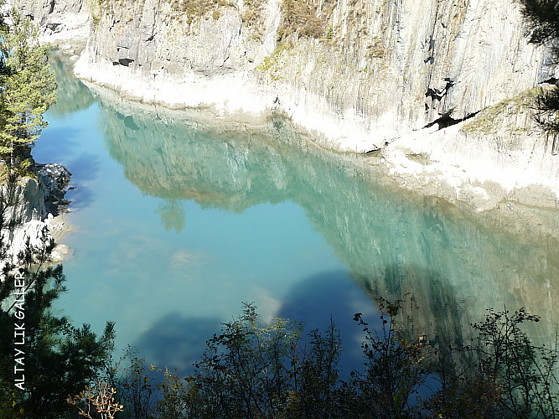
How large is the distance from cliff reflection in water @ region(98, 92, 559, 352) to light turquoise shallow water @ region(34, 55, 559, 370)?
104mm

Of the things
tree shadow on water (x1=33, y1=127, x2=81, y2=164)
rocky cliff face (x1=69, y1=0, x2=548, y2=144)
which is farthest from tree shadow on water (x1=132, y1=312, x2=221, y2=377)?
tree shadow on water (x1=33, y1=127, x2=81, y2=164)

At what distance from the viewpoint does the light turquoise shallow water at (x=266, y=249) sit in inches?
980

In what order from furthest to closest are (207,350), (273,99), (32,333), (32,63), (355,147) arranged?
(273,99), (355,147), (32,63), (207,350), (32,333)

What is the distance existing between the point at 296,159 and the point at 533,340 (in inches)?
1042

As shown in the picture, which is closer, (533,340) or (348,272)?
(533,340)

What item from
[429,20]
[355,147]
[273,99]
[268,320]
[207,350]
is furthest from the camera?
[273,99]

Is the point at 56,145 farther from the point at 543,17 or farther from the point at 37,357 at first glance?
the point at 543,17

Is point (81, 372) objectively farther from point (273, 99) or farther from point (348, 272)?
point (273, 99)

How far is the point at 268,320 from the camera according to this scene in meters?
24.2

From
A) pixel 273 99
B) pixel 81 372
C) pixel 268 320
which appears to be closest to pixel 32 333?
pixel 81 372

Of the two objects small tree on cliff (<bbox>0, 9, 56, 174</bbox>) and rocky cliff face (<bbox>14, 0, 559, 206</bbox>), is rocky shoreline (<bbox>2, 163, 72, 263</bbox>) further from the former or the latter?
rocky cliff face (<bbox>14, 0, 559, 206</bbox>)

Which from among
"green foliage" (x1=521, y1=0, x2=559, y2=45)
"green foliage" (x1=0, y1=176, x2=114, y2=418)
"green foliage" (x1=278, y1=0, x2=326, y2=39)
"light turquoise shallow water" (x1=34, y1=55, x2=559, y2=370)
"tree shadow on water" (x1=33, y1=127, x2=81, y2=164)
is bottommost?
"tree shadow on water" (x1=33, y1=127, x2=81, y2=164)

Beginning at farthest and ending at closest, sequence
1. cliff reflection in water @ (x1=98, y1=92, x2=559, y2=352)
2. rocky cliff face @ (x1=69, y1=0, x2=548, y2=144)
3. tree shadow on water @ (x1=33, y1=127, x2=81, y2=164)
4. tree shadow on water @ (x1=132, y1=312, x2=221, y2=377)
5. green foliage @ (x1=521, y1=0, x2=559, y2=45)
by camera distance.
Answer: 1. tree shadow on water @ (x1=33, y1=127, x2=81, y2=164)
2. rocky cliff face @ (x1=69, y1=0, x2=548, y2=144)
3. cliff reflection in water @ (x1=98, y1=92, x2=559, y2=352)
4. tree shadow on water @ (x1=132, y1=312, x2=221, y2=377)
5. green foliage @ (x1=521, y1=0, x2=559, y2=45)

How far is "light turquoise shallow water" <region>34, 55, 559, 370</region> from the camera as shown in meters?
24.9
